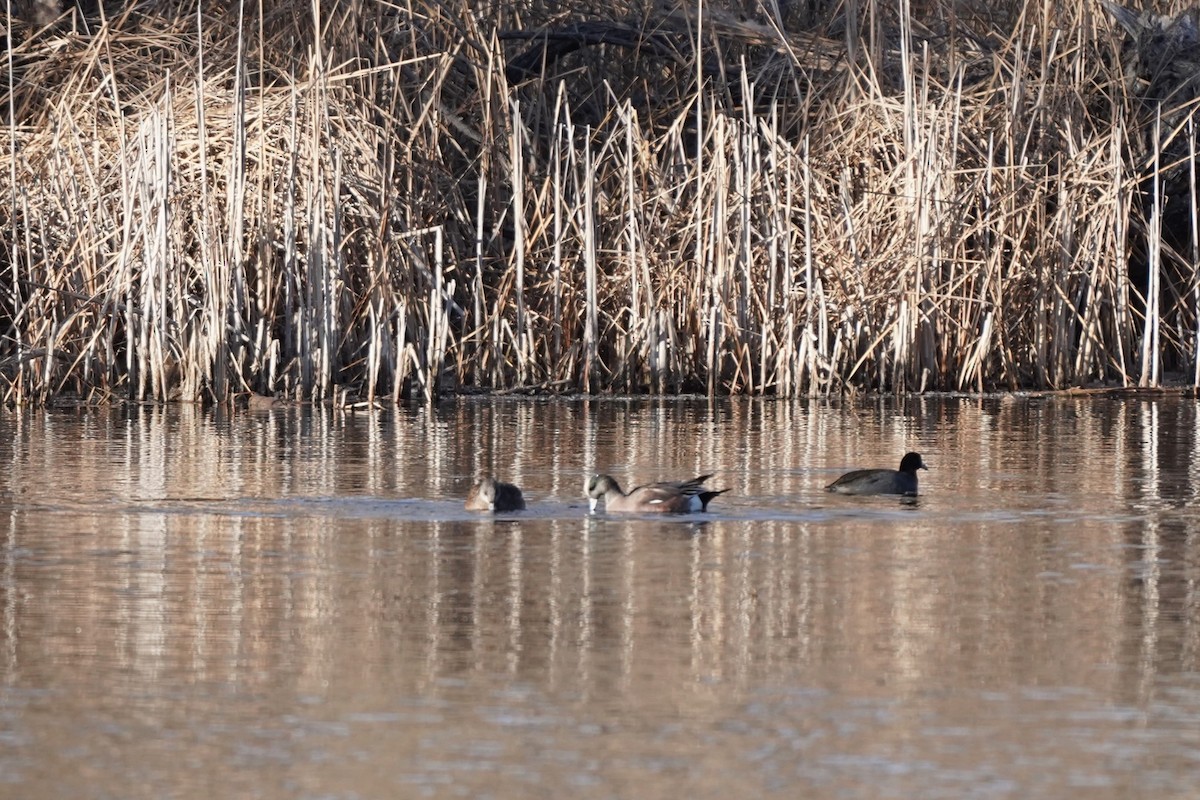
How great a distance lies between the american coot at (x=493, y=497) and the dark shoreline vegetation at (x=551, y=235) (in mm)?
5611

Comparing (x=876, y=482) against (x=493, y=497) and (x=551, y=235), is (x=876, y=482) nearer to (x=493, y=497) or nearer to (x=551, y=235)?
(x=493, y=497)

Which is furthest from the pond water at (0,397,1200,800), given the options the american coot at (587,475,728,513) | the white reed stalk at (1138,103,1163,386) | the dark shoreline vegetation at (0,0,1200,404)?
the white reed stalk at (1138,103,1163,386)

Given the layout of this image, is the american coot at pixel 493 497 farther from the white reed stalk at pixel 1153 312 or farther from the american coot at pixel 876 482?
the white reed stalk at pixel 1153 312

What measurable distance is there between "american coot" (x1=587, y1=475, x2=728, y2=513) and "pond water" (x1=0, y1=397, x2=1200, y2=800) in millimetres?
86

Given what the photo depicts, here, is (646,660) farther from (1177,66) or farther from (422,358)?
(1177,66)

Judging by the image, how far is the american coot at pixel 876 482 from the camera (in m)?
10.3

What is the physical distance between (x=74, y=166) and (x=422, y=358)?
2.94 m

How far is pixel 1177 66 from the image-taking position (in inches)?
736

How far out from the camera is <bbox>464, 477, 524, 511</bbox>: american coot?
31.6 ft

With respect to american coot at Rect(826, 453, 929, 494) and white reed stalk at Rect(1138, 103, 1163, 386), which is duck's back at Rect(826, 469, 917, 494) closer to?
american coot at Rect(826, 453, 929, 494)

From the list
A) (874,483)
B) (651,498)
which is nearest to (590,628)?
(651,498)

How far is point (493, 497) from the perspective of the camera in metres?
9.64

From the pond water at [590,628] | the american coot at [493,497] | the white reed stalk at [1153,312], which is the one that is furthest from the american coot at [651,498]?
the white reed stalk at [1153,312]

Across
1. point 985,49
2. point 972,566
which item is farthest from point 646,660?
point 985,49
